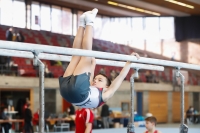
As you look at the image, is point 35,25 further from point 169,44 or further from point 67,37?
point 169,44

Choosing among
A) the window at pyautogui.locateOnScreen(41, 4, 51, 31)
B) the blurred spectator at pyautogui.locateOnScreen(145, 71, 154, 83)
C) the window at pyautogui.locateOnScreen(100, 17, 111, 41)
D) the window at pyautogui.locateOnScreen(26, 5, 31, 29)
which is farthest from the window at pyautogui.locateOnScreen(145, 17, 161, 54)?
the window at pyautogui.locateOnScreen(26, 5, 31, 29)

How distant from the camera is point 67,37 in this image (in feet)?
79.3

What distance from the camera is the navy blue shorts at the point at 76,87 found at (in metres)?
3.98

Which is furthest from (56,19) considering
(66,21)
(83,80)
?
(83,80)

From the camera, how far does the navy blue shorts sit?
398cm

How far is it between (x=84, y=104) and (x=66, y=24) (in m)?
21.3

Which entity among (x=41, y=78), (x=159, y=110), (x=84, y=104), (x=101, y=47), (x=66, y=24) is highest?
(x=66, y=24)

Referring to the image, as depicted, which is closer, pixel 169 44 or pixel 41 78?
pixel 41 78

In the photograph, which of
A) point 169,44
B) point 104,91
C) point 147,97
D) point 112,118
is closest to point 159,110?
point 147,97

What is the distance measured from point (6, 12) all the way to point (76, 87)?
18.8 m

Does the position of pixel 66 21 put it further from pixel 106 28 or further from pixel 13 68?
pixel 13 68

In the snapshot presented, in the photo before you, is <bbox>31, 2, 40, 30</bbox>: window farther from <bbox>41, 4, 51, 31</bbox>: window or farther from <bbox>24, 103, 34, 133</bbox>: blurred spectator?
<bbox>24, 103, 34, 133</bbox>: blurred spectator

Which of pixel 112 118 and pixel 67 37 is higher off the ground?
pixel 67 37

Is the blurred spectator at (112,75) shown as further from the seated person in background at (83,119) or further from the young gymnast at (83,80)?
the young gymnast at (83,80)
